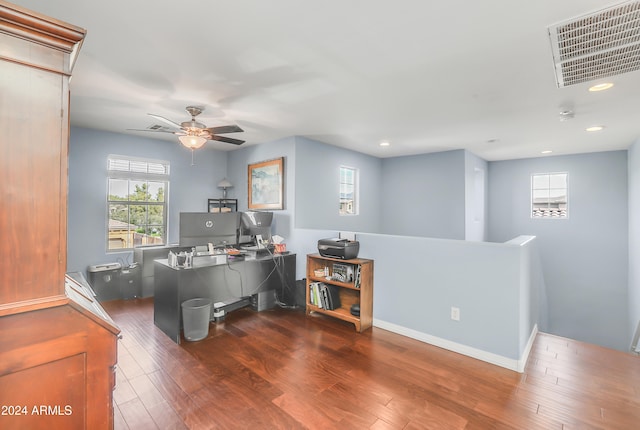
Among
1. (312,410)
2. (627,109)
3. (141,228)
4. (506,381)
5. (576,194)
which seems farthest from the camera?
(576,194)

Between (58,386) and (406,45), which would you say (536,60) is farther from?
(58,386)

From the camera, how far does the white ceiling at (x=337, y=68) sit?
1.69 meters

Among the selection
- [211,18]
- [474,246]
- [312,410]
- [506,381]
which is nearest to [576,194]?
[474,246]

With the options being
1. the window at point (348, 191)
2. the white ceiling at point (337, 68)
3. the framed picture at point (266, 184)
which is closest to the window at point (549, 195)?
the white ceiling at point (337, 68)

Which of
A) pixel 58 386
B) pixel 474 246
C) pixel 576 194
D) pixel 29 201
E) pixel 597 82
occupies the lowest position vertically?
pixel 58 386

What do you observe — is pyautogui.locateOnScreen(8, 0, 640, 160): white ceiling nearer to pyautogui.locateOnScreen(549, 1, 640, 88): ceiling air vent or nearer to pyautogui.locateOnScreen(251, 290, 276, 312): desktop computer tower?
pyautogui.locateOnScreen(549, 1, 640, 88): ceiling air vent

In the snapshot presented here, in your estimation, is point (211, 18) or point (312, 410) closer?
point (211, 18)

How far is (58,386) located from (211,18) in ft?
6.37

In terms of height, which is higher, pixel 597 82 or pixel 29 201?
pixel 597 82

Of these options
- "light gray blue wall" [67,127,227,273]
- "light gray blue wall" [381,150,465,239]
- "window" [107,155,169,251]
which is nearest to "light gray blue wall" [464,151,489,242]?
"light gray blue wall" [381,150,465,239]

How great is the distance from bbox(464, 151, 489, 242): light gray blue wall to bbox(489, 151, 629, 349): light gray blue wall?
67cm

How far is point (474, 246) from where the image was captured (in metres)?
2.79

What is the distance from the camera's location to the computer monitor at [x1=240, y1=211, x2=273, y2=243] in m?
3.59

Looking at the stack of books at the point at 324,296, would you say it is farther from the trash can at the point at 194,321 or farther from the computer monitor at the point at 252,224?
the trash can at the point at 194,321
